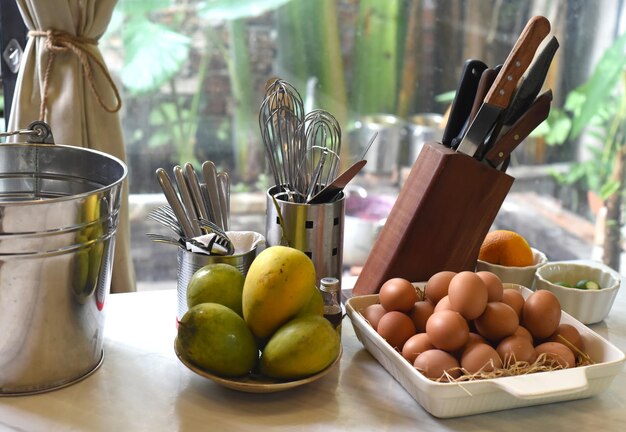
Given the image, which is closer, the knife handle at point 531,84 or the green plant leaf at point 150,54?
the knife handle at point 531,84

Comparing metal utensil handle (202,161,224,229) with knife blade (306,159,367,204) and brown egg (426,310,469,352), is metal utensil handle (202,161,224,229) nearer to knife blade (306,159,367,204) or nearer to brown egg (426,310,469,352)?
knife blade (306,159,367,204)

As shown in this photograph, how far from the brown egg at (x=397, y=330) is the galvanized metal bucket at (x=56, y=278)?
305mm

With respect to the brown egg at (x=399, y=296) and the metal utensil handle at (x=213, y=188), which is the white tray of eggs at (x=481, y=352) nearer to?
the brown egg at (x=399, y=296)

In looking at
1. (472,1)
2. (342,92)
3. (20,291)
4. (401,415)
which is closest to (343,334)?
(401,415)

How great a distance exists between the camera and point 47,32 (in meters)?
1.36

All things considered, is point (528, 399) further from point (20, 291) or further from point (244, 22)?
point (244, 22)

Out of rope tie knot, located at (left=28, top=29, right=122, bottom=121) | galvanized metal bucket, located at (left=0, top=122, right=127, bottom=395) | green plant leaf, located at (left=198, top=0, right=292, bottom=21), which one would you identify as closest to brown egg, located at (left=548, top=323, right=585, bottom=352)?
galvanized metal bucket, located at (left=0, top=122, right=127, bottom=395)

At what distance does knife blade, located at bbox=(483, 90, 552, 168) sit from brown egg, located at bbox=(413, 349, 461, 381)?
28 cm

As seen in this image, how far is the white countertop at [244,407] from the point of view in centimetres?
74

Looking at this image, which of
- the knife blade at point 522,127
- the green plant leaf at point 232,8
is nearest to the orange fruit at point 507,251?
the knife blade at point 522,127

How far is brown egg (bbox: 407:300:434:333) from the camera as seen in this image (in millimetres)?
820

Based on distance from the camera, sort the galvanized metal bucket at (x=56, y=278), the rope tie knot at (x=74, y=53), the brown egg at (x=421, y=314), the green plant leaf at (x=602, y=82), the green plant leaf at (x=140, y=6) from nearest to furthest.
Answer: the galvanized metal bucket at (x=56, y=278) → the brown egg at (x=421, y=314) → the rope tie knot at (x=74, y=53) → the green plant leaf at (x=140, y=6) → the green plant leaf at (x=602, y=82)

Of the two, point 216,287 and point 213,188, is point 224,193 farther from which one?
point 216,287

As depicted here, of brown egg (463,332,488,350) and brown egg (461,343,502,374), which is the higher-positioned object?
brown egg (463,332,488,350)
